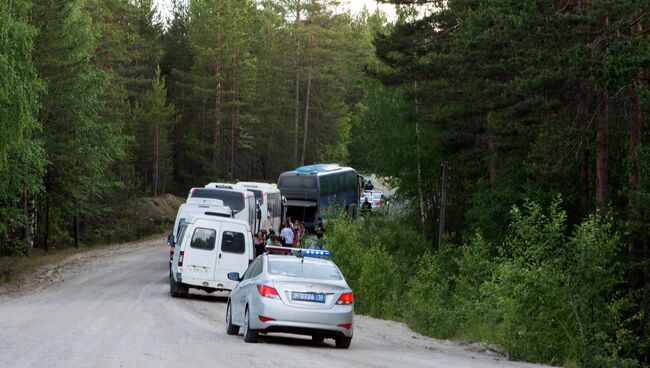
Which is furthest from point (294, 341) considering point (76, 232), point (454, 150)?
point (76, 232)

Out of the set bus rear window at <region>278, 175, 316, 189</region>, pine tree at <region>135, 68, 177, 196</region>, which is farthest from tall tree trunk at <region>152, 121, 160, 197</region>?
bus rear window at <region>278, 175, 316, 189</region>

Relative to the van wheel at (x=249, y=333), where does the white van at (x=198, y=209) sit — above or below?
above

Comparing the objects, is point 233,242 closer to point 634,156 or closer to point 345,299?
point 634,156

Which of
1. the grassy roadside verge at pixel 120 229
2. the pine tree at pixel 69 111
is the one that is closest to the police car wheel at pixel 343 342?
the grassy roadside verge at pixel 120 229

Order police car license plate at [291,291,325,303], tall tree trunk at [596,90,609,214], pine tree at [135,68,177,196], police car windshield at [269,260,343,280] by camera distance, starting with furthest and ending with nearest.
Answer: pine tree at [135,68,177,196]
tall tree trunk at [596,90,609,214]
police car windshield at [269,260,343,280]
police car license plate at [291,291,325,303]

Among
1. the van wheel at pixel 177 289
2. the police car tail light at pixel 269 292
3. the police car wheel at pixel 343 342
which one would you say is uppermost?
the police car tail light at pixel 269 292

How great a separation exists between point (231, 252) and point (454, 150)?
64.6ft

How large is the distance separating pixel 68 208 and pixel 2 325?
37260 millimetres

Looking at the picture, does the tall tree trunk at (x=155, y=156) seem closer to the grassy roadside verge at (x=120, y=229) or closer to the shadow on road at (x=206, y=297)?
the grassy roadside verge at (x=120, y=229)

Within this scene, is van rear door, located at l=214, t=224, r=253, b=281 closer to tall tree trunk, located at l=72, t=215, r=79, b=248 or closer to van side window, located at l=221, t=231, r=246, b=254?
van side window, located at l=221, t=231, r=246, b=254

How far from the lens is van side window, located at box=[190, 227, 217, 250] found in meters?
30.9

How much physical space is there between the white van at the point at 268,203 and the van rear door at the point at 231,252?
1803 centimetres

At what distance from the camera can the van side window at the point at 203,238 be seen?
101 ft

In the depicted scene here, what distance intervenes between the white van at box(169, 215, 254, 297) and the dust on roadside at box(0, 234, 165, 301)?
6.11 metres
